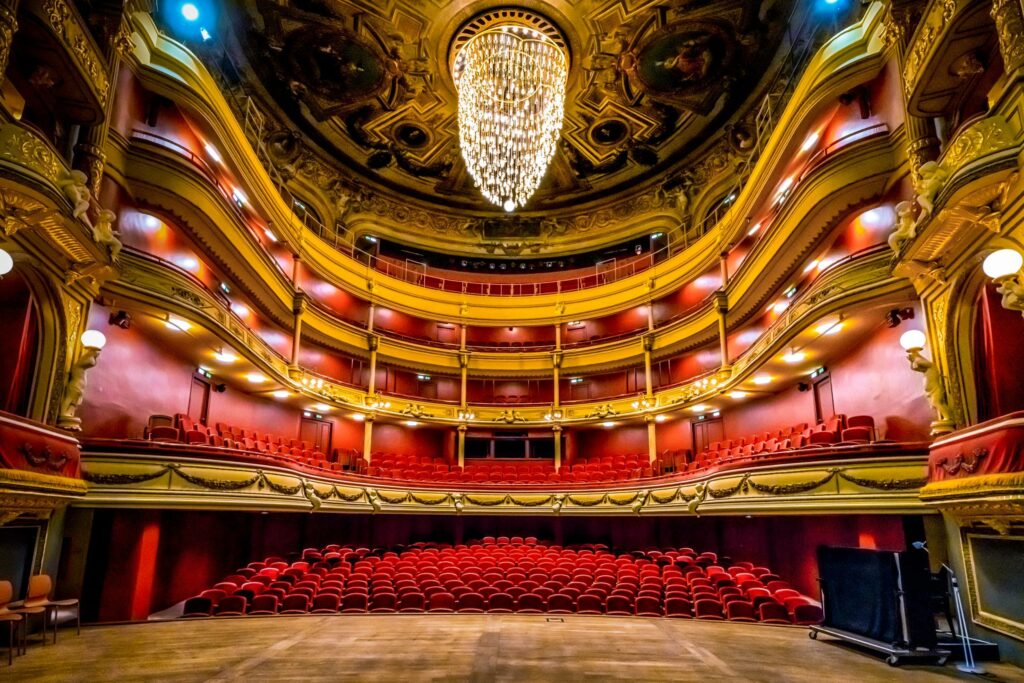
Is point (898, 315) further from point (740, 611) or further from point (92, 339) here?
point (92, 339)

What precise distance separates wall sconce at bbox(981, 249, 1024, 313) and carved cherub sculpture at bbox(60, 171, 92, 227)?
30.4ft

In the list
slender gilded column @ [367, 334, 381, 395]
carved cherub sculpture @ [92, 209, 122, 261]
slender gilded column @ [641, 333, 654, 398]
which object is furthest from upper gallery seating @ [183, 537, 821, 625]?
slender gilded column @ [367, 334, 381, 395]

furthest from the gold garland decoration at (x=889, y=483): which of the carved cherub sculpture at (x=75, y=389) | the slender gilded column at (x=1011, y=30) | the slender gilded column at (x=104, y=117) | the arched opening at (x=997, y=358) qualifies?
the slender gilded column at (x=104, y=117)

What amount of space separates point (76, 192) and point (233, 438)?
281 inches

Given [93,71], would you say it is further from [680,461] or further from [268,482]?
[680,461]

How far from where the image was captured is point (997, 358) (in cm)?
629

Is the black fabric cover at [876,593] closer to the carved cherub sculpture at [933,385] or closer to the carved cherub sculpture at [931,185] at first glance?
the carved cherub sculpture at [933,385]

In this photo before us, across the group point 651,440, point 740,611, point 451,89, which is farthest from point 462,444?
point 451,89

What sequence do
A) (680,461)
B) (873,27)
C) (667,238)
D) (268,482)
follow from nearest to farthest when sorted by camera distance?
(873,27)
(268,482)
(680,461)
(667,238)

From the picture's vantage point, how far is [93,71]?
7.64 meters

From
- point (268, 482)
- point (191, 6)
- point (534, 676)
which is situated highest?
point (191, 6)

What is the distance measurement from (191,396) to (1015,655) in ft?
43.9

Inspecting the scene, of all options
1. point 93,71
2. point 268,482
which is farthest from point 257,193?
point 268,482

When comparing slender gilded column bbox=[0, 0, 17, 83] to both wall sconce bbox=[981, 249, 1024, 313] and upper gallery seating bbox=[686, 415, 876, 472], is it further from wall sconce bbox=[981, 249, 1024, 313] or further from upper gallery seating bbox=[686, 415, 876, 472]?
upper gallery seating bbox=[686, 415, 876, 472]
